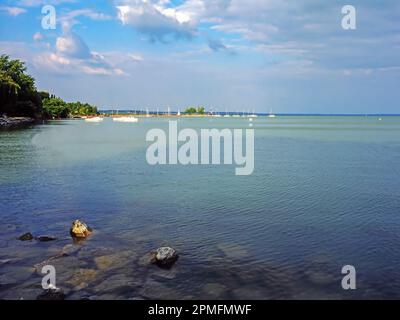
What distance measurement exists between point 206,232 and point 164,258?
4.52 meters

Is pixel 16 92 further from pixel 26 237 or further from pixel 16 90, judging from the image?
pixel 26 237

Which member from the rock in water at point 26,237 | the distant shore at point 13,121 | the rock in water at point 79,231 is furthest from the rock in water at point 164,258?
the distant shore at point 13,121

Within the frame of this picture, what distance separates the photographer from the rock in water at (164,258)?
48.5 ft

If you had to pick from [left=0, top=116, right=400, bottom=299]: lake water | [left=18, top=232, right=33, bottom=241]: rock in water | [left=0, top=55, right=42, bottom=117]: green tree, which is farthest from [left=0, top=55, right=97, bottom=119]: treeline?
[left=18, top=232, right=33, bottom=241]: rock in water

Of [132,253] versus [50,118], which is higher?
[50,118]

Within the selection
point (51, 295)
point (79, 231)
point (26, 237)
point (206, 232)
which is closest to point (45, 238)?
point (26, 237)

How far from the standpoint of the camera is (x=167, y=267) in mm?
14625

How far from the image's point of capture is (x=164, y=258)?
48.7 ft

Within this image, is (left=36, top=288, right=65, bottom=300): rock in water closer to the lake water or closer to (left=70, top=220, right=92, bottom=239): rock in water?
the lake water

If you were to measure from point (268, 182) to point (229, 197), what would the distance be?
7.01 meters

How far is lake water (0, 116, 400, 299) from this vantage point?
13.2 meters

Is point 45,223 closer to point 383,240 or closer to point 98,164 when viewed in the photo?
point 383,240
